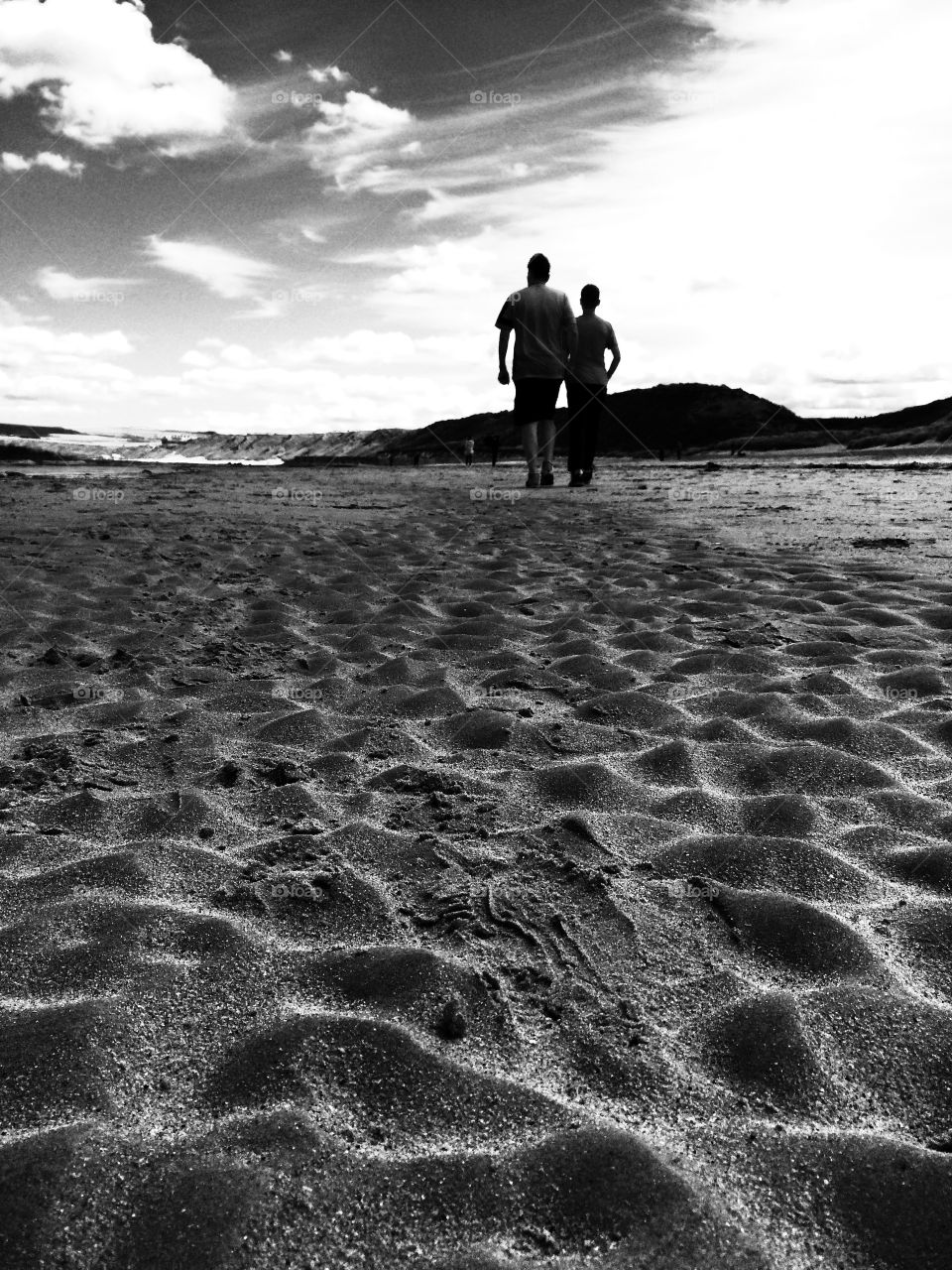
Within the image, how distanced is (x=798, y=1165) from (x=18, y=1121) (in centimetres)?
123

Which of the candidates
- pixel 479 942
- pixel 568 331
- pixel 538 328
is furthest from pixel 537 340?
pixel 479 942

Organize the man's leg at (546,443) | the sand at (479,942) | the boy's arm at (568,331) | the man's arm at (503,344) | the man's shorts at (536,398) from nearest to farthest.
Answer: the sand at (479,942) < the man's arm at (503,344) < the boy's arm at (568,331) < the man's shorts at (536,398) < the man's leg at (546,443)

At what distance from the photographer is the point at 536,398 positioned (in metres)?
10.6

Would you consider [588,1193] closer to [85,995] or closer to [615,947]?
[615,947]

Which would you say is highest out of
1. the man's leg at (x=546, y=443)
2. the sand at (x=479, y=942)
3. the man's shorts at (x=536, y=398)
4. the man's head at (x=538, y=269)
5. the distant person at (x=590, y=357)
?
the man's head at (x=538, y=269)

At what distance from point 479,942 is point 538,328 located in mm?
9371

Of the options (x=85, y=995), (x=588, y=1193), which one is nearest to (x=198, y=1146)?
(x=85, y=995)

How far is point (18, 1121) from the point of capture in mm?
1420

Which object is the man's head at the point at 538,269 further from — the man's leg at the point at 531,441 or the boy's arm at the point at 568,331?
the man's leg at the point at 531,441

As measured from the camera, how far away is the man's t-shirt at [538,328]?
33.3 ft

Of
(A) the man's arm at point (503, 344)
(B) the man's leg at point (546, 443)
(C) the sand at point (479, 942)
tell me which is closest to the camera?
(C) the sand at point (479, 942)

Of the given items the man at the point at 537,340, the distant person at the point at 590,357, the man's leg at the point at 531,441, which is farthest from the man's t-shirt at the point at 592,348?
the man's leg at the point at 531,441

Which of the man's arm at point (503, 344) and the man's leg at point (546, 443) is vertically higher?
the man's arm at point (503, 344)

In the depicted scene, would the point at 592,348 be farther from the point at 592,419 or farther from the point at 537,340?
the point at 537,340
